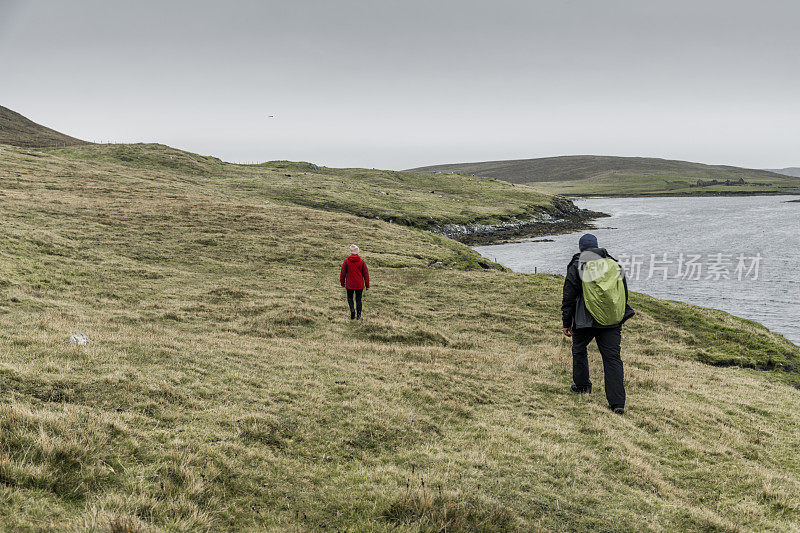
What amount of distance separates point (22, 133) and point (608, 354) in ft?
586

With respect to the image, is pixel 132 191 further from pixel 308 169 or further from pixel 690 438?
pixel 308 169

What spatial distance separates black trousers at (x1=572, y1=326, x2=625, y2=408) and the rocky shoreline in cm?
6534

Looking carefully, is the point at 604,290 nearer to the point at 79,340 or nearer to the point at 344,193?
the point at 79,340

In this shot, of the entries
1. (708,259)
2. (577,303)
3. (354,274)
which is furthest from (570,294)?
(708,259)

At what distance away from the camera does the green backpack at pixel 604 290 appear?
11266 millimetres

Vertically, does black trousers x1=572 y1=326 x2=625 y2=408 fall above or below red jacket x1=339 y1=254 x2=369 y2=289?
below

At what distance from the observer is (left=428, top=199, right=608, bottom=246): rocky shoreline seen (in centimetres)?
8181

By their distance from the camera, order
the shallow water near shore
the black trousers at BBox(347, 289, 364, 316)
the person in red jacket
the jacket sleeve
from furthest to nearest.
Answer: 1. the shallow water near shore
2. the black trousers at BBox(347, 289, 364, 316)
3. the person in red jacket
4. the jacket sleeve

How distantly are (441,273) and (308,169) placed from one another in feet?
400

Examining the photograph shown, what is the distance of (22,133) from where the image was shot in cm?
13562

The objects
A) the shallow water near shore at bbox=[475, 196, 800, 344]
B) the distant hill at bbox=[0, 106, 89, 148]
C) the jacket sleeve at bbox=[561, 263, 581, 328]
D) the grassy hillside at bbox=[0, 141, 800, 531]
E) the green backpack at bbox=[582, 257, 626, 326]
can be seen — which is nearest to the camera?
the grassy hillside at bbox=[0, 141, 800, 531]

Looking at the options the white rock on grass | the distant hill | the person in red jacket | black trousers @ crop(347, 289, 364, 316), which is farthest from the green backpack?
the distant hill

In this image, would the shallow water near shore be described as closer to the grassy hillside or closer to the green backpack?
the grassy hillside

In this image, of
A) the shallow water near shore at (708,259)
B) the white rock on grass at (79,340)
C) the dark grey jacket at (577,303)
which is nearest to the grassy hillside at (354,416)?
the white rock on grass at (79,340)
